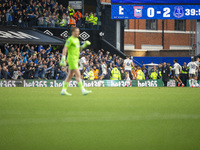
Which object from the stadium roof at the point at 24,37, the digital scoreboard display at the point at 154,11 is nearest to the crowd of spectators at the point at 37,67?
the stadium roof at the point at 24,37

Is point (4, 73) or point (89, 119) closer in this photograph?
point (89, 119)

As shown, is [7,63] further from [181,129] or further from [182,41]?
[182,41]

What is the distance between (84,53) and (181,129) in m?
25.3

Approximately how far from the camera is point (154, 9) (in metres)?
30.1

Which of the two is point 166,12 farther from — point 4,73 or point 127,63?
point 4,73

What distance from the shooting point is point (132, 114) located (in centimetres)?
779

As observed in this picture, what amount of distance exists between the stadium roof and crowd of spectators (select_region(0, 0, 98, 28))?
64 cm

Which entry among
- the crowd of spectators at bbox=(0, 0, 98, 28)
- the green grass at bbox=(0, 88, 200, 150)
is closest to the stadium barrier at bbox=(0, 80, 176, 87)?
the crowd of spectators at bbox=(0, 0, 98, 28)

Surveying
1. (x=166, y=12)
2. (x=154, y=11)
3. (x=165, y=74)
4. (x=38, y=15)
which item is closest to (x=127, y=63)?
(x=165, y=74)

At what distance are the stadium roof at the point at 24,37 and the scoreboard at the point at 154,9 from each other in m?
5.33

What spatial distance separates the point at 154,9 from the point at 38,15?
979 cm

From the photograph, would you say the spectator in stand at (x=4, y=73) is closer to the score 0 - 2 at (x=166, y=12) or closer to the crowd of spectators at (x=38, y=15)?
the crowd of spectators at (x=38, y=15)

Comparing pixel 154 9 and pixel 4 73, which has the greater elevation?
pixel 154 9

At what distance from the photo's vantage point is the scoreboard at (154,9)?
29.9m
